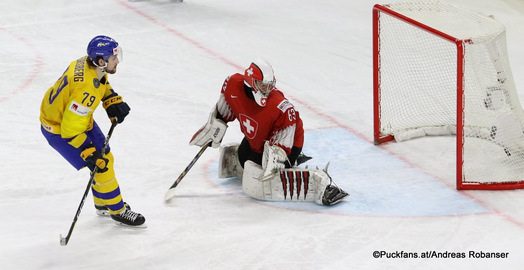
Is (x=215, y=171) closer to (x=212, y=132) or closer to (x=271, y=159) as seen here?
(x=212, y=132)

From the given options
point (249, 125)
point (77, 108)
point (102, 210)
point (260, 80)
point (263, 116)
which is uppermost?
point (260, 80)

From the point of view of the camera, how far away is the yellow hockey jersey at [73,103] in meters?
4.51

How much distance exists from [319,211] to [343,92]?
2.47m

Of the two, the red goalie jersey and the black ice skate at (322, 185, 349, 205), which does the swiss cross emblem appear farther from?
the black ice skate at (322, 185, 349, 205)

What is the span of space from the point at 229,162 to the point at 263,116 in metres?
0.53

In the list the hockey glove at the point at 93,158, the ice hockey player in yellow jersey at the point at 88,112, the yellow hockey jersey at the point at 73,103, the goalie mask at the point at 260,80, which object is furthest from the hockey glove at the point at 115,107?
the goalie mask at the point at 260,80

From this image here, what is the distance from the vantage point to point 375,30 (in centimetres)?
614

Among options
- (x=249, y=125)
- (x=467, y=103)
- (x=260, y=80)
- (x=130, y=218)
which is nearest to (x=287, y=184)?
(x=249, y=125)

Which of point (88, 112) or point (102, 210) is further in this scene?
point (102, 210)

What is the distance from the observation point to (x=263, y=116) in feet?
16.9

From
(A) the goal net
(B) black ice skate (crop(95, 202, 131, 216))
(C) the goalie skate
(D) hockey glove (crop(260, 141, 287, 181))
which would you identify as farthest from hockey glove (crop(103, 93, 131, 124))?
(A) the goal net

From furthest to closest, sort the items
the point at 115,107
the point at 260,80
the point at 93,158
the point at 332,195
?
the point at 332,195, the point at 260,80, the point at 115,107, the point at 93,158

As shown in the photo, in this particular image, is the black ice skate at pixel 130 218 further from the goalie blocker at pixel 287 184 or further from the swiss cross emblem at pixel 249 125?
the swiss cross emblem at pixel 249 125

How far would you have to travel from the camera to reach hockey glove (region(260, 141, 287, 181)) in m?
5.06
